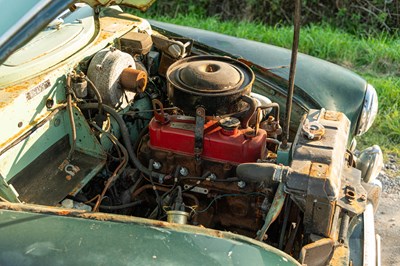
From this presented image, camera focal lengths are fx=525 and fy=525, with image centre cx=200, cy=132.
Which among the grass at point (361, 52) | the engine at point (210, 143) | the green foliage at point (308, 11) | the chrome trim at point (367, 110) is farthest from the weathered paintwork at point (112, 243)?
the green foliage at point (308, 11)

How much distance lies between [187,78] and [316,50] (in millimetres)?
3549

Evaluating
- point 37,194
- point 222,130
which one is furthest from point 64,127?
point 222,130

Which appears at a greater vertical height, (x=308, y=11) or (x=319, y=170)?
(x=319, y=170)

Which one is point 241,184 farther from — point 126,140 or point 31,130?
point 31,130

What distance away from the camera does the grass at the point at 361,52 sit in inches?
168

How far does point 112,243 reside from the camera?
1532 mm

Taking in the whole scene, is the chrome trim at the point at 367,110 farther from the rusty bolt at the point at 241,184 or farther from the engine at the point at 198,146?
the rusty bolt at the point at 241,184

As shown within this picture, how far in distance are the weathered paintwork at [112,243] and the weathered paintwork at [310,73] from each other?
52.7 inches

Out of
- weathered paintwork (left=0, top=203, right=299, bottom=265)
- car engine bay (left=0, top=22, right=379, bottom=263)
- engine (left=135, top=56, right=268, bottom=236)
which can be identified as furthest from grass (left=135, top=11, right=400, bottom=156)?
weathered paintwork (left=0, top=203, right=299, bottom=265)

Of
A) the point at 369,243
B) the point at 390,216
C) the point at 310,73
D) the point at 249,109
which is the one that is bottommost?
the point at 390,216

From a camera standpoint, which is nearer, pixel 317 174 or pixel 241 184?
pixel 317 174

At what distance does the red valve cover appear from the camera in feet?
7.16

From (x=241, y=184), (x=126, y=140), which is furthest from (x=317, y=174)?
(x=126, y=140)

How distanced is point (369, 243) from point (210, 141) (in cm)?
82
